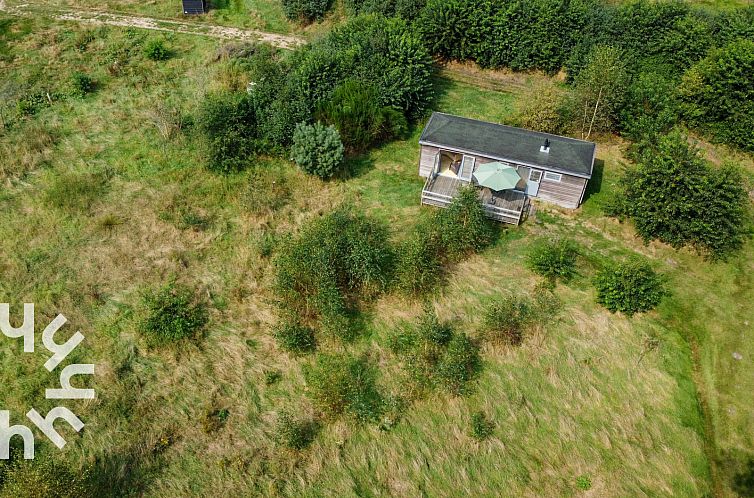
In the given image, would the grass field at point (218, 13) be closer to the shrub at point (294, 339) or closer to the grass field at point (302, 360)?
the grass field at point (302, 360)

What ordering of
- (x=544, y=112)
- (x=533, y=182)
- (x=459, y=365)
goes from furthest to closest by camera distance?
1. (x=544, y=112)
2. (x=533, y=182)
3. (x=459, y=365)

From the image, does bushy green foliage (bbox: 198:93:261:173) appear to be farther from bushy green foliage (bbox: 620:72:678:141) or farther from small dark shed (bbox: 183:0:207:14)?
bushy green foliage (bbox: 620:72:678:141)

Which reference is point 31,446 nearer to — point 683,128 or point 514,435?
point 514,435

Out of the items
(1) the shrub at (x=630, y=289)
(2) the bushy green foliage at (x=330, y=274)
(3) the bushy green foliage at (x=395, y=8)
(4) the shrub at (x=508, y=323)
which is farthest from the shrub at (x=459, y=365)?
(3) the bushy green foliage at (x=395, y=8)

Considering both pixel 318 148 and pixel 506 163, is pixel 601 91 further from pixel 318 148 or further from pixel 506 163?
pixel 318 148

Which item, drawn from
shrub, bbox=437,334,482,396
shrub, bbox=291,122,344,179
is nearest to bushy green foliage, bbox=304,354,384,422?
shrub, bbox=437,334,482,396

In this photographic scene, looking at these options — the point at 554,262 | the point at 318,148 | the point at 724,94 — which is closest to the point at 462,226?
the point at 554,262
